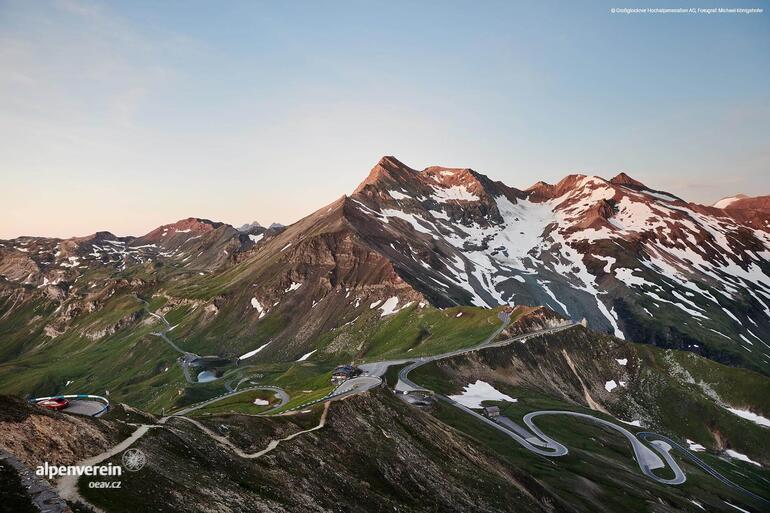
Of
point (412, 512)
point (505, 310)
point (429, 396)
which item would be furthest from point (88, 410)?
point (505, 310)

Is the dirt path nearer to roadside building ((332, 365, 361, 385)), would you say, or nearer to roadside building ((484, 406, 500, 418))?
roadside building ((332, 365, 361, 385))

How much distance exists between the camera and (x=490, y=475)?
7062cm

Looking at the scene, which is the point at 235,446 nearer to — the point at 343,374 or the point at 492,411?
the point at 343,374

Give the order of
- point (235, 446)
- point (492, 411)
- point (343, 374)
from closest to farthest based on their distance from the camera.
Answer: point (235, 446)
point (492, 411)
point (343, 374)

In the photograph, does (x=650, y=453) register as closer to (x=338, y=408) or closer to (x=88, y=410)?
(x=338, y=408)

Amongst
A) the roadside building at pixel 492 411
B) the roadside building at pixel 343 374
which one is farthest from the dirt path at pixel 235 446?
the roadside building at pixel 492 411

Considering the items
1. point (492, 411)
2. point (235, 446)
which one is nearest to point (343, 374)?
point (492, 411)

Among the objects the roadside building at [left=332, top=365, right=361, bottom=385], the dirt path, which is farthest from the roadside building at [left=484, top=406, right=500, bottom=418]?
the dirt path

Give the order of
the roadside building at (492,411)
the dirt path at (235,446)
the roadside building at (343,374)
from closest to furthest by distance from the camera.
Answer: the dirt path at (235,446) → the roadside building at (492,411) → the roadside building at (343,374)

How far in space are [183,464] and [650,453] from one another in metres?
110

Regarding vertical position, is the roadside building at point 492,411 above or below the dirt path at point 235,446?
below

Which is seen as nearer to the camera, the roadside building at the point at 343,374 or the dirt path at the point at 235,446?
the dirt path at the point at 235,446

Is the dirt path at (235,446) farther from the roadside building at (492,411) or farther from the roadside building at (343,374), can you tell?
the roadside building at (492,411)

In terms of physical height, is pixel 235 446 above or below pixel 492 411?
above
